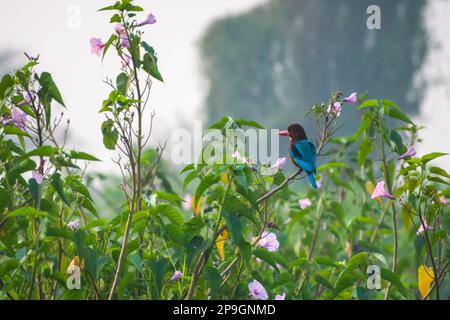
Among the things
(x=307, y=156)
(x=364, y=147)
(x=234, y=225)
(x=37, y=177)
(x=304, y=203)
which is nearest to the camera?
(x=37, y=177)

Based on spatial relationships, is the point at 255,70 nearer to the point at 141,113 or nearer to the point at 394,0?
the point at 394,0

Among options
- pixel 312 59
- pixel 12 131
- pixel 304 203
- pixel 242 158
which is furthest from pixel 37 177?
pixel 312 59

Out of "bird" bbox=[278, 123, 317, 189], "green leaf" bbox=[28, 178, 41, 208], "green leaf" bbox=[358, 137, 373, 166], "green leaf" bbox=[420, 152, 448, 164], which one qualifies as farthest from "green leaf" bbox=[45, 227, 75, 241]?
"green leaf" bbox=[358, 137, 373, 166]

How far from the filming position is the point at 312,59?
122 feet

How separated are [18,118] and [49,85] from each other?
0.23m

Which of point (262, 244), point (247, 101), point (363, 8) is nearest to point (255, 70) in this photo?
point (247, 101)

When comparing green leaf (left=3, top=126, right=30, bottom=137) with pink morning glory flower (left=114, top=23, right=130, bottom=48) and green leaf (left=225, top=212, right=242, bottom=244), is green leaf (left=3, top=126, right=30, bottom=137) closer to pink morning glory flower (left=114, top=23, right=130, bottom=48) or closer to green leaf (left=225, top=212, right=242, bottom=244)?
pink morning glory flower (left=114, top=23, right=130, bottom=48)

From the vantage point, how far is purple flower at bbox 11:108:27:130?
99.0 inches

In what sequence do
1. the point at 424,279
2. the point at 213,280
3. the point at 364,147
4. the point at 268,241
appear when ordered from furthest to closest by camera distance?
the point at 364,147
the point at 424,279
the point at 268,241
the point at 213,280

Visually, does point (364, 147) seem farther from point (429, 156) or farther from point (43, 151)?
point (43, 151)

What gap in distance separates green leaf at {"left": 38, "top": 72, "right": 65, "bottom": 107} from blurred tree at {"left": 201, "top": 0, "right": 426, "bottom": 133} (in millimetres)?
29983

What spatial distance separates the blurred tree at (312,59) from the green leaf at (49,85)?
29983 mm

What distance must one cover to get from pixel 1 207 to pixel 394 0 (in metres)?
37.3
